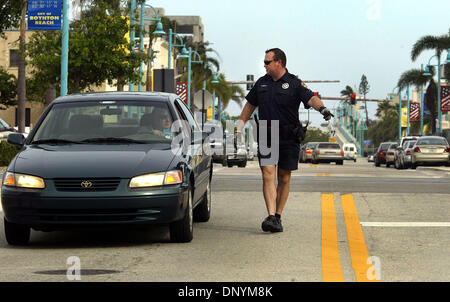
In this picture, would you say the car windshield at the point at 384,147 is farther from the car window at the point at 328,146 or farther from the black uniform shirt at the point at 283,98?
the black uniform shirt at the point at 283,98

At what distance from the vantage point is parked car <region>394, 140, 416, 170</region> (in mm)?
37281

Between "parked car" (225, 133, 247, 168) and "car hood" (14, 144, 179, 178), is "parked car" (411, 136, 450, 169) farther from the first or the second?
"car hood" (14, 144, 179, 178)

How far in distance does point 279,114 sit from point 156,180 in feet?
6.49

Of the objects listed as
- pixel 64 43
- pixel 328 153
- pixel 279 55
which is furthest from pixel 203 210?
pixel 328 153

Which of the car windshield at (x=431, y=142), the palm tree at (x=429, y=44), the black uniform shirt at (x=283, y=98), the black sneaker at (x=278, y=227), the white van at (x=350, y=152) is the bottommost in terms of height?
the white van at (x=350, y=152)

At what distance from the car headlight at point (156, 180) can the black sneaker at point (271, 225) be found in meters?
1.49

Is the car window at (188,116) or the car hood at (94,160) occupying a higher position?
the car window at (188,116)

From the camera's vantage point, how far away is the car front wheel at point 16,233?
8617mm

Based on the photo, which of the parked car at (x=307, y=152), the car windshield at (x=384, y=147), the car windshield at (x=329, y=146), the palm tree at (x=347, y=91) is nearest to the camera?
the car windshield at (x=384, y=147)

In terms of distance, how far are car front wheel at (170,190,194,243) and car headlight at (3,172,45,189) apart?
134cm

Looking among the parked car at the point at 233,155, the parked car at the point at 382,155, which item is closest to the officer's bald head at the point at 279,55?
the parked car at the point at 233,155
